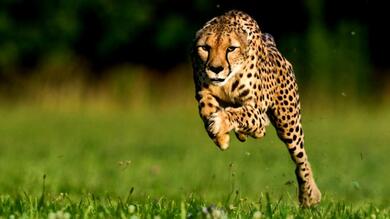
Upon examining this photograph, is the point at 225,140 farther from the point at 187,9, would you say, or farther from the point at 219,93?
the point at 187,9

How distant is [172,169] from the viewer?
1076 centimetres

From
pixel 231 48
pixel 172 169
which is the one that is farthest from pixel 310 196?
Answer: pixel 172 169

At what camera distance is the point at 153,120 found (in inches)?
854

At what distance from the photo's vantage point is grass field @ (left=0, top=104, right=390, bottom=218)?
5.02m

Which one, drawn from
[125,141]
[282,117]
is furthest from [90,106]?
[282,117]

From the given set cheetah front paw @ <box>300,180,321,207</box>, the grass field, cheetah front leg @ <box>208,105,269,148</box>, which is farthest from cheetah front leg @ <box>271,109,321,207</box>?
cheetah front leg @ <box>208,105,269,148</box>

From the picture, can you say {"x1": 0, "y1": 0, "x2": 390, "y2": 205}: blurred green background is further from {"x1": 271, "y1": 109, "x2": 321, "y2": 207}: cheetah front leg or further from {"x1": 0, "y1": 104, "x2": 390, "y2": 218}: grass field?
{"x1": 271, "y1": 109, "x2": 321, "y2": 207}: cheetah front leg

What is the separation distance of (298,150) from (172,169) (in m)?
4.35

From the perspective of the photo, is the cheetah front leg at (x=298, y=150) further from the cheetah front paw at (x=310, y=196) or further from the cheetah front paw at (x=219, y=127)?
the cheetah front paw at (x=219, y=127)

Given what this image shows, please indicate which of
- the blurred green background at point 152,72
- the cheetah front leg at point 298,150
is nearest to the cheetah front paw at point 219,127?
the cheetah front leg at point 298,150

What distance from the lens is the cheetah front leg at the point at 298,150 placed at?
6.28 metres

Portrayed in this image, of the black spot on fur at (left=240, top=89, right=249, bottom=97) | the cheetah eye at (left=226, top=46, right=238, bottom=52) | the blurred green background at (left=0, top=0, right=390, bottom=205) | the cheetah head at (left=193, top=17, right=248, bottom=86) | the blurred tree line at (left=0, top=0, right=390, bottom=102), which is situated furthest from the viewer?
the blurred tree line at (left=0, top=0, right=390, bottom=102)

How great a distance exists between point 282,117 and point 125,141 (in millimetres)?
10007

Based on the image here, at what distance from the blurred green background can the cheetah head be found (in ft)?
29.0
